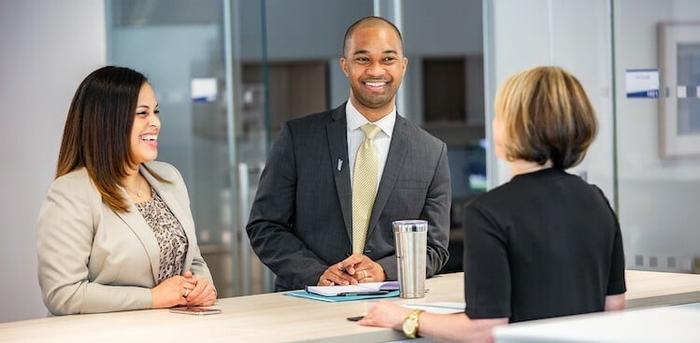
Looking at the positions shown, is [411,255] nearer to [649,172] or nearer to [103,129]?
[103,129]

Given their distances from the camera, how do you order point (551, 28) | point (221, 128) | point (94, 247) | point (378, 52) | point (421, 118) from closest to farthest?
point (94, 247) < point (378, 52) < point (551, 28) < point (221, 128) < point (421, 118)

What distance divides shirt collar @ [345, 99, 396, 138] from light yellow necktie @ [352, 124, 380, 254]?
0.02m

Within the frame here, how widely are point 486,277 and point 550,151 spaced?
305mm

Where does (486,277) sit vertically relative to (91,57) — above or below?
below

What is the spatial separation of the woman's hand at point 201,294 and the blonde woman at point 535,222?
883 millimetres

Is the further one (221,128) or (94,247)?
(221,128)

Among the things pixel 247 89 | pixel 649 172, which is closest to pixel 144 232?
pixel 649 172

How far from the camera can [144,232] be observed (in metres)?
3.47

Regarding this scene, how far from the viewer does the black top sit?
262cm

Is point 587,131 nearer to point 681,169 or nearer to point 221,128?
point 681,169

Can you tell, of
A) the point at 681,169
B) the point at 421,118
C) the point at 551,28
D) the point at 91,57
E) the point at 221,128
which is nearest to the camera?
the point at 91,57

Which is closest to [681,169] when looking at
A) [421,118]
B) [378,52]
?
[378,52]

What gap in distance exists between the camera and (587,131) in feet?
8.87

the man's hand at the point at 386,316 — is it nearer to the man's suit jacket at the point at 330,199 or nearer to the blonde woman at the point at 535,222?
the blonde woman at the point at 535,222
